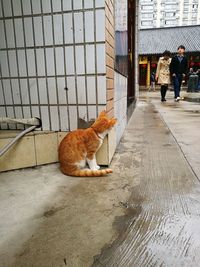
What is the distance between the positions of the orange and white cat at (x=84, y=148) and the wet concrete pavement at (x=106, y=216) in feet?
0.29

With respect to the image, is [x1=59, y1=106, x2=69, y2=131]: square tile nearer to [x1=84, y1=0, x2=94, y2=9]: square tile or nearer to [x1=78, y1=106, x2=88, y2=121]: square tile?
[x1=78, y1=106, x2=88, y2=121]: square tile

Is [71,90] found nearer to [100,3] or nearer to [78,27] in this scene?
[78,27]

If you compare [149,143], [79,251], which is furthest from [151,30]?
[79,251]

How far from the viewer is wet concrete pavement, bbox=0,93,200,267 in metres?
1.12

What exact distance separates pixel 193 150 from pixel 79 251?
6.58 feet

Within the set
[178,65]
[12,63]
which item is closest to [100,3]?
[12,63]

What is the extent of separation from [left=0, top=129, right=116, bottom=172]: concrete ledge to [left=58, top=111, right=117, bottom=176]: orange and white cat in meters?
0.16

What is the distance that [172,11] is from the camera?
41.0 m

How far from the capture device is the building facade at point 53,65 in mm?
2059

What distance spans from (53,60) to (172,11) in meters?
46.1

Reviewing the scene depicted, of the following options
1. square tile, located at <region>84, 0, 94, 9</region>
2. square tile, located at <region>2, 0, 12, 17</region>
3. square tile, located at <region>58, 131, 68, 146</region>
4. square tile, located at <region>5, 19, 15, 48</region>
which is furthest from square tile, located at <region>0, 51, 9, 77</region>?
square tile, located at <region>84, 0, 94, 9</region>

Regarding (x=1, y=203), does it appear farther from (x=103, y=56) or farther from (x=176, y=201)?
(x=103, y=56)

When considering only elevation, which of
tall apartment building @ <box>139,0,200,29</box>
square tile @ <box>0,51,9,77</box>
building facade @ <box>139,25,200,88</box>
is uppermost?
tall apartment building @ <box>139,0,200,29</box>

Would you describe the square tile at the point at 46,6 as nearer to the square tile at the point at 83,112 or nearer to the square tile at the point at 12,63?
the square tile at the point at 12,63
